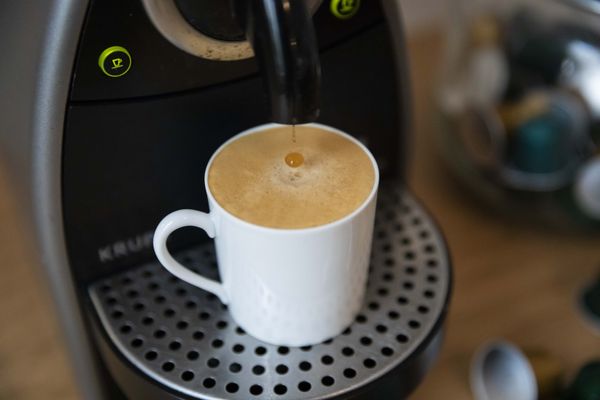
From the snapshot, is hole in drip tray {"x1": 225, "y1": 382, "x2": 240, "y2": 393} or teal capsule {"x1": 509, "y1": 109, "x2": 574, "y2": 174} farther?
teal capsule {"x1": 509, "y1": 109, "x2": 574, "y2": 174}

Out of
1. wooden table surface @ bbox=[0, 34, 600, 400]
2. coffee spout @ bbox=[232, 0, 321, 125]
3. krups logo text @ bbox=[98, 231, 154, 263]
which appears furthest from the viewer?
wooden table surface @ bbox=[0, 34, 600, 400]

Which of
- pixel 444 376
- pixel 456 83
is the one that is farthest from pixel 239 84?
pixel 456 83

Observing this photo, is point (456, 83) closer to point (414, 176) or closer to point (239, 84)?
point (414, 176)

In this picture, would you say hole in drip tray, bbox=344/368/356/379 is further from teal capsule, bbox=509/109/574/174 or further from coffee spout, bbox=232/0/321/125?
teal capsule, bbox=509/109/574/174

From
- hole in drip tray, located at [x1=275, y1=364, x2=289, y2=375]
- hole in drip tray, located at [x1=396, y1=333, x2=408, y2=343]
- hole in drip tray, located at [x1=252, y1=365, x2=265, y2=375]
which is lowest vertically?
hole in drip tray, located at [x1=396, y1=333, x2=408, y2=343]

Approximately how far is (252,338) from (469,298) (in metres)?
0.23

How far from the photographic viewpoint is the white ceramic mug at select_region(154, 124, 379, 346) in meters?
0.32

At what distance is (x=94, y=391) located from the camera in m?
0.42

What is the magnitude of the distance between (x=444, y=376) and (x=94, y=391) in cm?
23

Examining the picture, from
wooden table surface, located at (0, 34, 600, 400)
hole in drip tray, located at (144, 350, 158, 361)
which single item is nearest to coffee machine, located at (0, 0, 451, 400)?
hole in drip tray, located at (144, 350, 158, 361)

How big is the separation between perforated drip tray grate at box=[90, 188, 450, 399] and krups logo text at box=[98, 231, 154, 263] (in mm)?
14

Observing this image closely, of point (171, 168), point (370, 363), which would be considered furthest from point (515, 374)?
point (171, 168)

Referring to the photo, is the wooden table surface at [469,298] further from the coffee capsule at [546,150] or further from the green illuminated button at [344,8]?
the green illuminated button at [344,8]

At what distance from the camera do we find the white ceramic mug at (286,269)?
1.05ft
